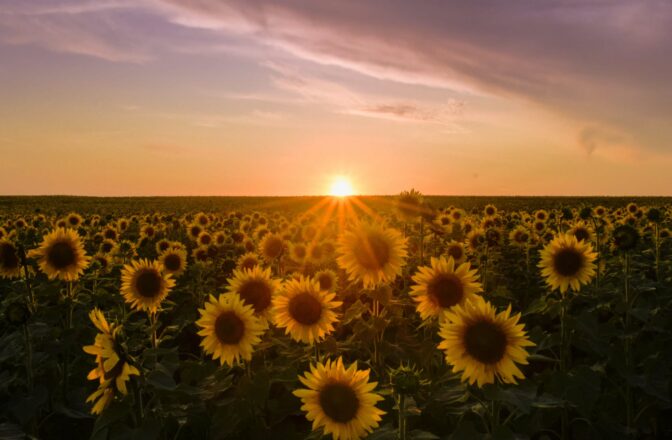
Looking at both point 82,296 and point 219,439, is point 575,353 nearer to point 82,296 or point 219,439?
point 219,439

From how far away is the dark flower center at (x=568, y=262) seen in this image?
6113 mm

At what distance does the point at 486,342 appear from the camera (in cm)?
376

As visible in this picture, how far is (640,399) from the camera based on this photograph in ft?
19.6

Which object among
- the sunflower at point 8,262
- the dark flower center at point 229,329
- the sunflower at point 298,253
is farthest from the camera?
the sunflower at point 298,253

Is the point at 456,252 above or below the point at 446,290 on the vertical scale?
above

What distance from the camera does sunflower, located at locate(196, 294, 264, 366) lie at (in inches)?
184

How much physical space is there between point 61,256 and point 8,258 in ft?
2.13

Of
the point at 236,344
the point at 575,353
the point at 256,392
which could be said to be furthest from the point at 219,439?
the point at 575,353

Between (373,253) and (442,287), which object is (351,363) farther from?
(442,287)

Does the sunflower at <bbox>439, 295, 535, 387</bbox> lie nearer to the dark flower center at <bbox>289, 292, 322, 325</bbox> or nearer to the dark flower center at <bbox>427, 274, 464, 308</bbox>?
the dark flower center at <bbox>427, 274, 464, 308</bbox>

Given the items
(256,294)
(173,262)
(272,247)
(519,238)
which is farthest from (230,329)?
(519,238)

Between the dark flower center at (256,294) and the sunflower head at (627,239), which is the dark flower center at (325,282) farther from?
the sunflower head at (627,239)

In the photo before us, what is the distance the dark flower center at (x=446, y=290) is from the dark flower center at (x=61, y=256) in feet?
16.6

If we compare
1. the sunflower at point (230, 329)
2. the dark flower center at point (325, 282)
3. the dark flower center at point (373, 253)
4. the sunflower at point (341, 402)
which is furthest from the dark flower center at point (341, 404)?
the dark flower center at point (325, 282)
